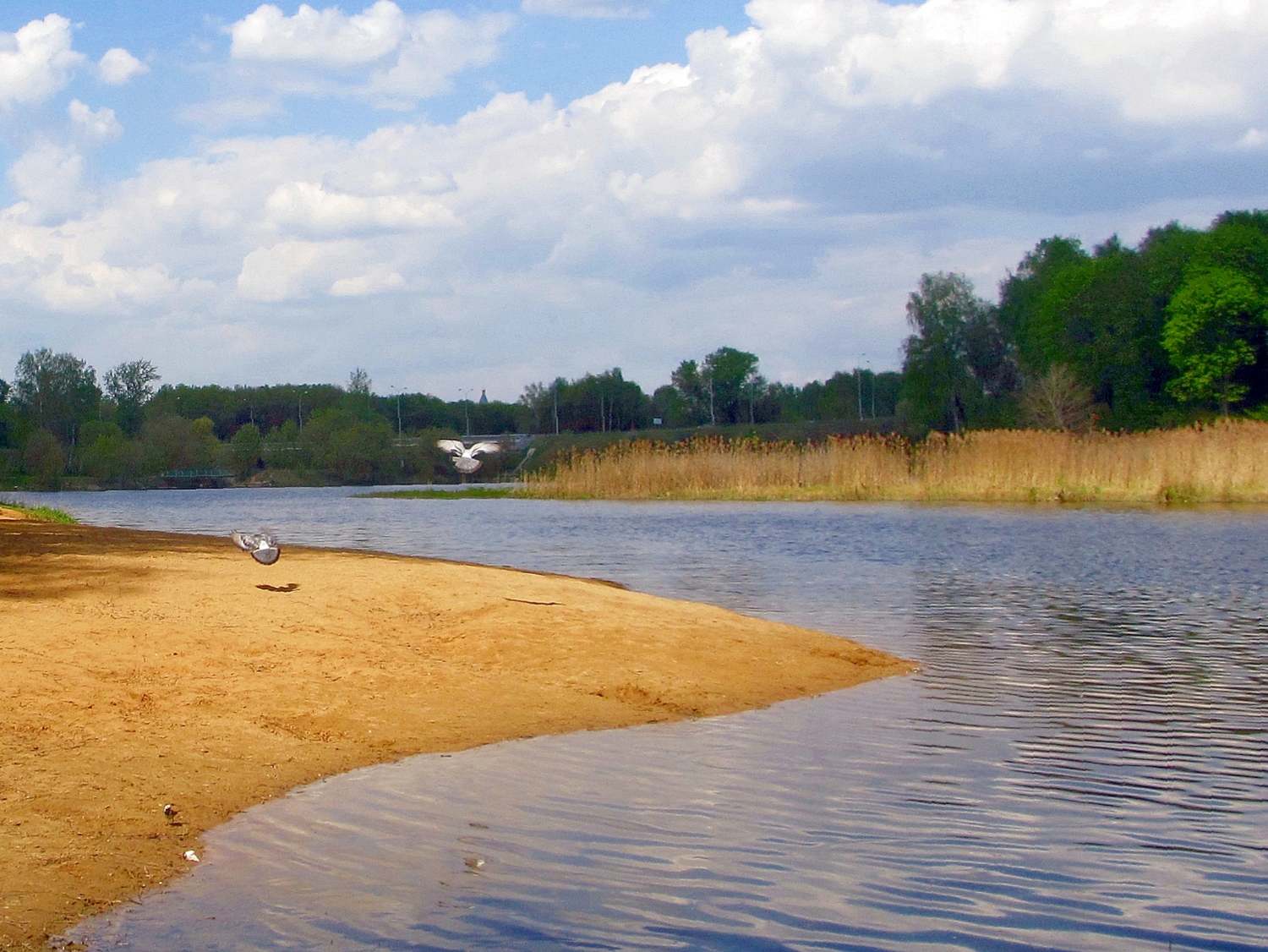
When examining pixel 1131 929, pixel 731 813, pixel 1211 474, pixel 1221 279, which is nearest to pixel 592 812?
pixel 731 813

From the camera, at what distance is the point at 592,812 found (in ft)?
19.7

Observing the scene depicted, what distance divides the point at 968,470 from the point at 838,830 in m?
33.4

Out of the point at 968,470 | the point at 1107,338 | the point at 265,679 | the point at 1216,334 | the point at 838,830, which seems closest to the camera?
the point at 838,830

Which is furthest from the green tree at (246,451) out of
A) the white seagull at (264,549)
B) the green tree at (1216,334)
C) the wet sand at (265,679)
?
the wet sand at (265,679)

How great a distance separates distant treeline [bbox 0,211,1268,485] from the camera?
74.4 metres

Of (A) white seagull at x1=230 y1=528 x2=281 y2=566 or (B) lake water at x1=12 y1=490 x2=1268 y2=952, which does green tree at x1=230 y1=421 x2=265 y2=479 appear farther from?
(B) lake water at x1=12 y1=490 x2=1268 y2=952

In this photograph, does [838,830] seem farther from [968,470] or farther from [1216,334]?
[1216,334]

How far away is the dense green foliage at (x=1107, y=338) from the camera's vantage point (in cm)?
7331

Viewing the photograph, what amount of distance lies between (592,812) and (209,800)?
178 cm

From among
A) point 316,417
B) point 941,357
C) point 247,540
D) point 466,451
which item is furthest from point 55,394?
point 247,540

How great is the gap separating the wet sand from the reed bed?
1003 inches

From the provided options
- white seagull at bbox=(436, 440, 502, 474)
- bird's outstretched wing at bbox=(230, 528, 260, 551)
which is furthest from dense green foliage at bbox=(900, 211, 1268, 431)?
bird's outstretched wing at bbox=(230, 528, 260, 551)

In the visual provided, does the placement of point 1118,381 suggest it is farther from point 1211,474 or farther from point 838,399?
point 838,399

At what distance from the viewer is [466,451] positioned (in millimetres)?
98250
